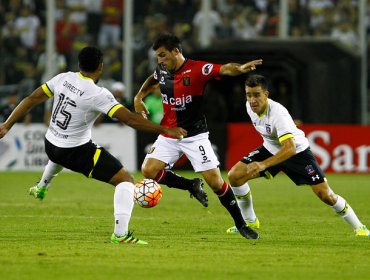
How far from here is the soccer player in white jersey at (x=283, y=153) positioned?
35.9ft

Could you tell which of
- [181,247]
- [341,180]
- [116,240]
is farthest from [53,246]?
[341,180]

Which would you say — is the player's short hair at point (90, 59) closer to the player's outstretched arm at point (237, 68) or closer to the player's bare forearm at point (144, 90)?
the player's outstretched arm at point (237, 68)

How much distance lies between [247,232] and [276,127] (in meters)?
1.25

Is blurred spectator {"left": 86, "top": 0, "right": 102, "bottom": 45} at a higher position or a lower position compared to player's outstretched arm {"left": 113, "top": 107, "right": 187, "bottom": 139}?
lower

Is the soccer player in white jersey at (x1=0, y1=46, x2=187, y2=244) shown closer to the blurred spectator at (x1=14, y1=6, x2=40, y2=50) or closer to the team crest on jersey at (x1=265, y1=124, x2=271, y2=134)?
the team crest on jersey at (x1=265, y1=124, x2=271, y2=134)

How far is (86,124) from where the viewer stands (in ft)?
33.7

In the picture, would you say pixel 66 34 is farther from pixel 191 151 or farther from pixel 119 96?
pixel 191 151

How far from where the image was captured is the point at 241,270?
8.41 meters

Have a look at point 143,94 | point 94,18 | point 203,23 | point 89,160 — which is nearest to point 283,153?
point 89,160

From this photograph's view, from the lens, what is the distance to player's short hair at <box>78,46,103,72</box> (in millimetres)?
10055

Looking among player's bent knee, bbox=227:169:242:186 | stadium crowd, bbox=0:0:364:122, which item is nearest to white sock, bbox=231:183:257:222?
player's bent knee, bbox=227:169:242:186

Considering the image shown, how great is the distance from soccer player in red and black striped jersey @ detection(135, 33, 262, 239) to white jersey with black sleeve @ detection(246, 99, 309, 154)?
66cm

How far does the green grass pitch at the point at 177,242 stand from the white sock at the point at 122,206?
0.65ft

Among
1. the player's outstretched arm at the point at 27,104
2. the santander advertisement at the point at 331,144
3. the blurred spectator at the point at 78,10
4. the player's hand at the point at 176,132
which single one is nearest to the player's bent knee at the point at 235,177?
the player's hand at the point at 176,132
